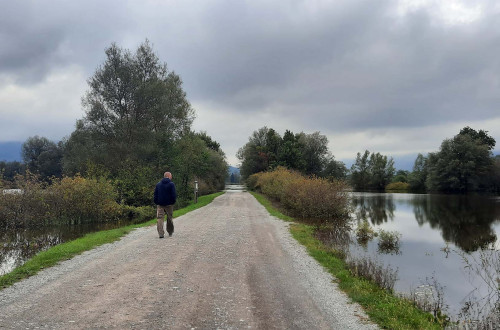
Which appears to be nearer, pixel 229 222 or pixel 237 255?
pixel 237 255

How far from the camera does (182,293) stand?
20.8 feet

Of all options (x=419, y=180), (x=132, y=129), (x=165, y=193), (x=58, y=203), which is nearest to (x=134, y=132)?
(x=132, y=129)

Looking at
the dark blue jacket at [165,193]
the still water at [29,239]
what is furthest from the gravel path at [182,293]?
the still water at [29,239]

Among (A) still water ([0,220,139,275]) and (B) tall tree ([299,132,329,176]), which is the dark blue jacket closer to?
(A) still water ([0,220,139,275])

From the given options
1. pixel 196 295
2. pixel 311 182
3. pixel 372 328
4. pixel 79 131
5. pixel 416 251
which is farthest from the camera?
pixel 79 131

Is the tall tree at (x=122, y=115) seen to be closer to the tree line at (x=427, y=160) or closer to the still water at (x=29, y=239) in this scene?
the still water at (x=29, y=239)

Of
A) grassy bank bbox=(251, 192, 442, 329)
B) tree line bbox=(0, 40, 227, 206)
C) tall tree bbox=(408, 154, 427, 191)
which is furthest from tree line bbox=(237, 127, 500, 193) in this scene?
grassy bank bbox=(251, 192, 442, 329)

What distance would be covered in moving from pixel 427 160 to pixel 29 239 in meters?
78.6

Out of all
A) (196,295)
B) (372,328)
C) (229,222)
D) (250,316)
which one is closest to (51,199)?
(229,222)

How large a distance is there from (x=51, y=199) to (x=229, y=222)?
12.3 metres

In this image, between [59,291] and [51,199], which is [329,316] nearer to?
[59,291]

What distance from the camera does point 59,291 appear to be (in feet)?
21.2

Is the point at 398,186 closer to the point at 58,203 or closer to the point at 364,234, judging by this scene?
the point at 364,234

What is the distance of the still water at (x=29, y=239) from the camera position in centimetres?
1185
